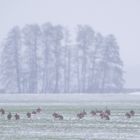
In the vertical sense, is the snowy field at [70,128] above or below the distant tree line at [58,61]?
below

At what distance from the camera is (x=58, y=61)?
86.8 meters

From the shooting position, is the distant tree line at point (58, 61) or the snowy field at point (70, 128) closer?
the snowy field at point (70, 128)

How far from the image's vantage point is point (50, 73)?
280 feet

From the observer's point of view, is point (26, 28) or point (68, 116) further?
point (26, 28)

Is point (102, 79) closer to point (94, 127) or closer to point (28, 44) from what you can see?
point (28, 44)

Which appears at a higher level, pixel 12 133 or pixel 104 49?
pixel 104 49

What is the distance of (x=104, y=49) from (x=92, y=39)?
2318mm

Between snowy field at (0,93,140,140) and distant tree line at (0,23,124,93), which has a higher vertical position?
distant tree line at (0,23,124,93)

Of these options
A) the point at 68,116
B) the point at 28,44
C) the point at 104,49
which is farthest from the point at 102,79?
the point at 68,116

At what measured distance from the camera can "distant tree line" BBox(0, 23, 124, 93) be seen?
83125mm

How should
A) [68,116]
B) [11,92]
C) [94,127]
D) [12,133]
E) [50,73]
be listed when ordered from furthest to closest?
[50,73] < [11,92] < [68,116] < [94,127] < [12,133]

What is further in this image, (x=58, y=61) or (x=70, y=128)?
(x=58, y=61)

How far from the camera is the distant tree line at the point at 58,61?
83.1m

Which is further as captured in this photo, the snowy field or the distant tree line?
the distant tree line
